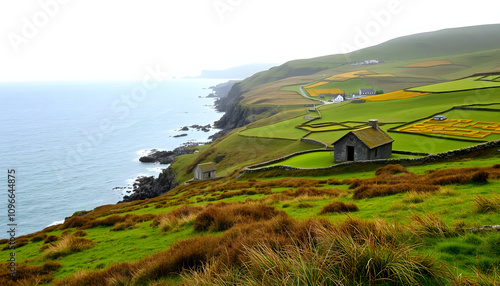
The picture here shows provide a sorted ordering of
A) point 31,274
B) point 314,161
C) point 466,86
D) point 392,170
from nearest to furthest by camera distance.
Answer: point 31,274
point 392,170
point 314,161
point 466,86

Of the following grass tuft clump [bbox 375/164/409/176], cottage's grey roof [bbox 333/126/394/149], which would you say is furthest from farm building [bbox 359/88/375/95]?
grass tuft clump [bbox 375/164/409/176]

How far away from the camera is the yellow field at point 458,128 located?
35.4 m

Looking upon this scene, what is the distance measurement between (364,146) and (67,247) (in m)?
28.9

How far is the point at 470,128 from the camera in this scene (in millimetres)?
38469

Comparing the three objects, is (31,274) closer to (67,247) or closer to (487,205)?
(67,247)

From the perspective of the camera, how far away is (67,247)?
11.5m

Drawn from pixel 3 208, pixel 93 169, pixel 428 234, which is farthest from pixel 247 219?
pixel 93 169

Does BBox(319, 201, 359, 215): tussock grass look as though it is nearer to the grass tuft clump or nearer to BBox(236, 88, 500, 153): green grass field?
the grass tuft clump

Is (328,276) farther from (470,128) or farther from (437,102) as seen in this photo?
(437,102)

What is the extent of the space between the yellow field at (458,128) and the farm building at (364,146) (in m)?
11.5

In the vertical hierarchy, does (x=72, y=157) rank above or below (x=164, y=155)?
above

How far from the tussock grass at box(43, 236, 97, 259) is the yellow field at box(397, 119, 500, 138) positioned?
4088 centimetres

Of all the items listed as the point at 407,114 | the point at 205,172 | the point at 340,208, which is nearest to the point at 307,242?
the point at 340,208

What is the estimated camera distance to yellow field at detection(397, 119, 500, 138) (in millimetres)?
35438
